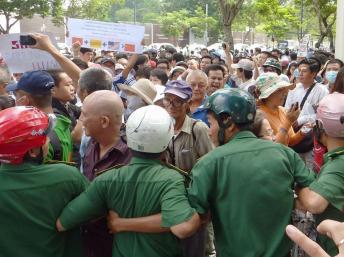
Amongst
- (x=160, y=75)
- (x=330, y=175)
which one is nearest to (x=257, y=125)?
(x=330, y=175)

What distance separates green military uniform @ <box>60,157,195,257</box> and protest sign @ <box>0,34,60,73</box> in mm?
2611

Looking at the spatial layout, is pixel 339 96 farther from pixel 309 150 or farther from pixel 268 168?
pixel 309 150

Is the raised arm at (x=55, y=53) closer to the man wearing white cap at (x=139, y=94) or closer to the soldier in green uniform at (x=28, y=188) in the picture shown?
the man wearing white cap at (x=139, y=94)

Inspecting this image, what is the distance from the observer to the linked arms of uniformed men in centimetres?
238

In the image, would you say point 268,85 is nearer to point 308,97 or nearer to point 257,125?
point 257,125

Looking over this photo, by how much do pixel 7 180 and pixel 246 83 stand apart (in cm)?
580

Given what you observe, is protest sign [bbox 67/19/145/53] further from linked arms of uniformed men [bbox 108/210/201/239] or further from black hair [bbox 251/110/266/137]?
linked arms of uniformed men [bbox 108/210/201/239]

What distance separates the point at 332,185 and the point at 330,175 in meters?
0.06

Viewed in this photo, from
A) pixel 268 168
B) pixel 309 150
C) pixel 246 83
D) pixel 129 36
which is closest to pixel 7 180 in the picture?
pixel 268 168

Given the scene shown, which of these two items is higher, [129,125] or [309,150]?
[129,125]

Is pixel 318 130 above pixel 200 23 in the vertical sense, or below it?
below

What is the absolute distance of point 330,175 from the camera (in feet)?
8.53

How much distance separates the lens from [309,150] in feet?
17.2

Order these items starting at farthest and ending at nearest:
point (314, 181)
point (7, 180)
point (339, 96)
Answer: point (339, 96), point (314, 181), point (7, 180)
